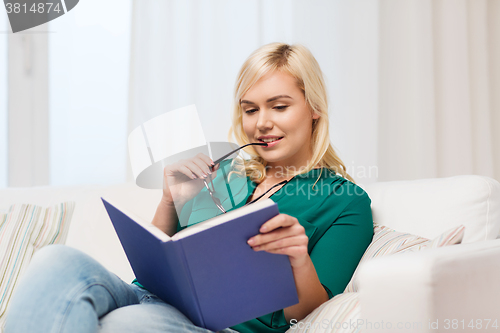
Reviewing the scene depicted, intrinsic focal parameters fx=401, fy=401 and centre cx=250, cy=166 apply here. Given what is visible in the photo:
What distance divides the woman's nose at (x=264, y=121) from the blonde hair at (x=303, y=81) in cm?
9

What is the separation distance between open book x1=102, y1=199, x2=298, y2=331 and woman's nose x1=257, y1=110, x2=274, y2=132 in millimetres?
457

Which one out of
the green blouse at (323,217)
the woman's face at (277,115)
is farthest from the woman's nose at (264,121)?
the green blouse at (323,217)

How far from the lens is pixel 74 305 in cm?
62

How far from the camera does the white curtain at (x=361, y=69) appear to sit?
2.02 meters

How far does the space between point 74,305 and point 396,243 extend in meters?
0.65

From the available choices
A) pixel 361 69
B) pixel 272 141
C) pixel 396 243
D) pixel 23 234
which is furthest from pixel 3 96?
pixel 396 243

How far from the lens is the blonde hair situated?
1105 mm

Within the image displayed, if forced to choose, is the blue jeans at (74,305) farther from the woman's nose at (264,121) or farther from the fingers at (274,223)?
the woman's nose at (264,121)

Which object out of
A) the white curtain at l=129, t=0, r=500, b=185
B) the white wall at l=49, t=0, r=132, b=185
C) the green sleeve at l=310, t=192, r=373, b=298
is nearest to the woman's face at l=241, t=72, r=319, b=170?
the green sleeve at l=310, t=192, r=373, b=298

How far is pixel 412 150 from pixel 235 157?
1.29m

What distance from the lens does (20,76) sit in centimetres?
210

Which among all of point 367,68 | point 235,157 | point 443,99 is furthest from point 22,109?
point 443,99

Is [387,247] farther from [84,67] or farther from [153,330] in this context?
[84,67]

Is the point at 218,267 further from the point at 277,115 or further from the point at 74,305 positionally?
the point at 277,115
